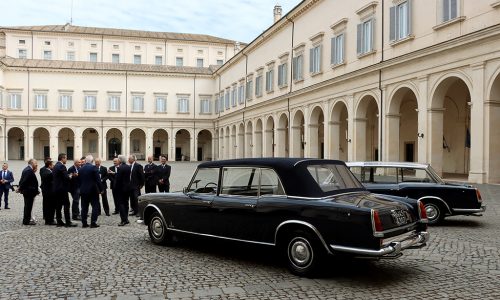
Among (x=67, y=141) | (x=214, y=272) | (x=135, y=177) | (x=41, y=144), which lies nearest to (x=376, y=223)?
(x=214, y=272)

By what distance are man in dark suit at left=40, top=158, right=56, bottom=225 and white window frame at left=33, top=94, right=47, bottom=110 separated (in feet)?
156

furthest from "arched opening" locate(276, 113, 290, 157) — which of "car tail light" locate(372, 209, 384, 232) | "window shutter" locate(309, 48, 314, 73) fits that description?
"car tail light" locate(372, 209, 384, 232)

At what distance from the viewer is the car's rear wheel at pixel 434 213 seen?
10.1 m

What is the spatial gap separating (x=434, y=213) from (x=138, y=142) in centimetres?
5295

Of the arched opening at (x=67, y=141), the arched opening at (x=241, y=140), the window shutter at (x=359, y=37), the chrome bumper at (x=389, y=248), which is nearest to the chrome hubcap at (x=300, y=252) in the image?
the chrome bumper at (x=389, y=248)

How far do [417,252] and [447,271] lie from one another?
44.1 inches

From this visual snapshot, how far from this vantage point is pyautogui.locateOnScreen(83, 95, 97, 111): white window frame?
179ft

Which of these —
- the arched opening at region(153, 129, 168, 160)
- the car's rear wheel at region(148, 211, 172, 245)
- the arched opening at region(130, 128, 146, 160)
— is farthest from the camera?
the arched opening at region(153, 129, 168, 160)

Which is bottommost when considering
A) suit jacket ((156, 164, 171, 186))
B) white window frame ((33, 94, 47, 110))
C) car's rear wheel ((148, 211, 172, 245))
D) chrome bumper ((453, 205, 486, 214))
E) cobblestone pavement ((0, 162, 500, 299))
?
cobblestone pavement ((0, 162, 500, 299))

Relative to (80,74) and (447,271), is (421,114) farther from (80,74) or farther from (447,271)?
(80,74)

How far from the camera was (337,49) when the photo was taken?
2677 centimetres

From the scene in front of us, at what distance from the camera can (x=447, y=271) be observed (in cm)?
623

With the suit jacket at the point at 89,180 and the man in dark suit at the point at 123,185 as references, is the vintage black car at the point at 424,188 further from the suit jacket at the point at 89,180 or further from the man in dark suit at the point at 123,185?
the suit jacket at the point at 89,180

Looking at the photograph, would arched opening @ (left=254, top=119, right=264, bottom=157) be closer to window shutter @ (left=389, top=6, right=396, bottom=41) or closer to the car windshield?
window shutter @ (left=389, top=6, right=396, bottom=41)
